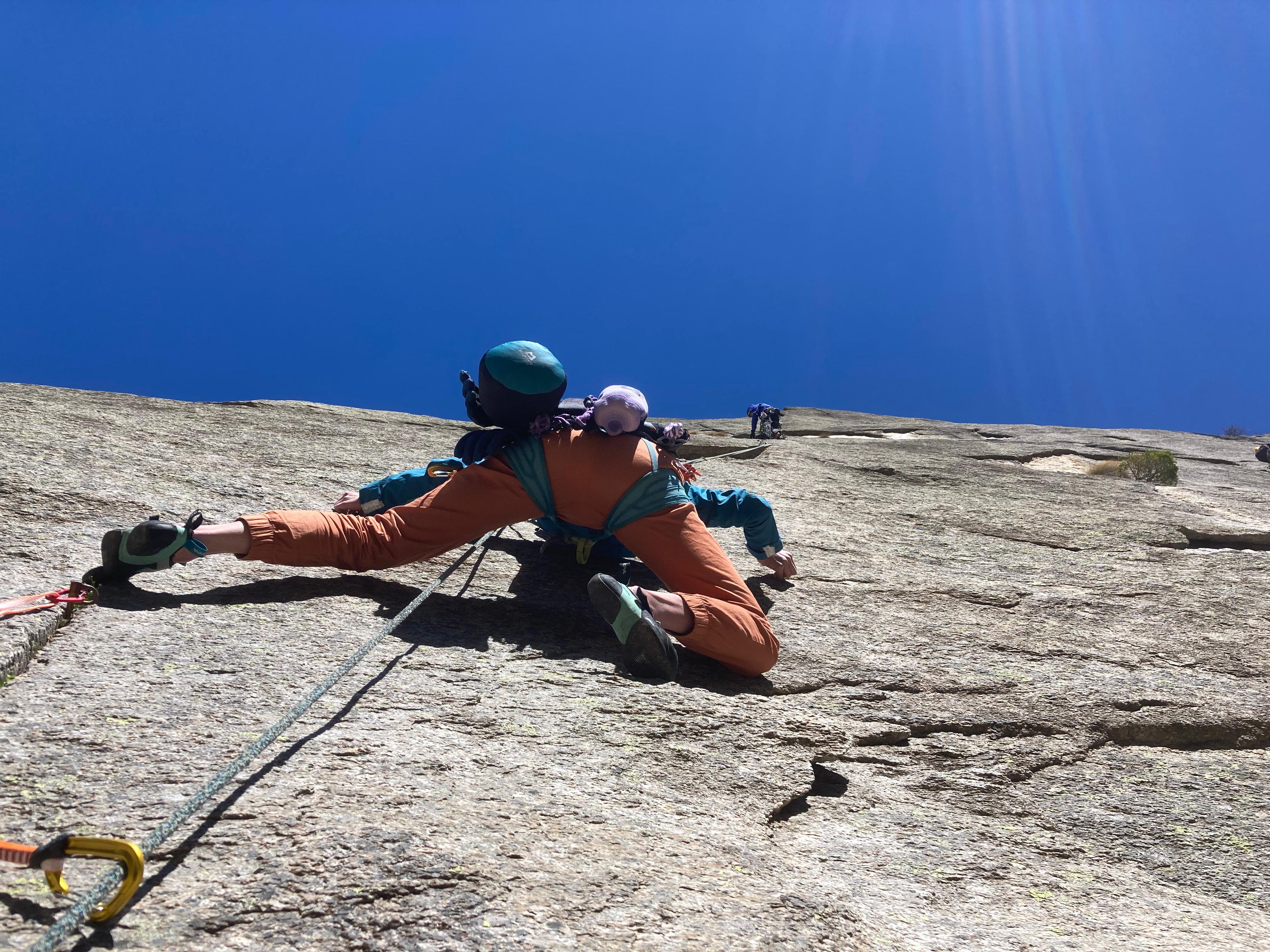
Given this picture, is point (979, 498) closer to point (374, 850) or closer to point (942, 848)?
point (942, 848)

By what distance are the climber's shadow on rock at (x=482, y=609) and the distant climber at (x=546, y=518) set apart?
117 mm

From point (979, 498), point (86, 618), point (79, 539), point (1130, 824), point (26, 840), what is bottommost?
point (26, 840)

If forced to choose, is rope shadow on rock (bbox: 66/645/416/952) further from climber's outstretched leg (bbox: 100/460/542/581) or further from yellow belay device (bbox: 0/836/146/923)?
climber's outstretched leg (bbox: 100/460/542/581)

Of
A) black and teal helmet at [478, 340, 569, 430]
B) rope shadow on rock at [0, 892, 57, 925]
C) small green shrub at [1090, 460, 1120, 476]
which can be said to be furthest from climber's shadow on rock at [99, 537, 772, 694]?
small green shrub at [1090, 460, 1120, 476]

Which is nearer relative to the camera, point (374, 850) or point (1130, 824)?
point (374, 850)

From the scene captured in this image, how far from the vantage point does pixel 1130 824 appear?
2604 mm

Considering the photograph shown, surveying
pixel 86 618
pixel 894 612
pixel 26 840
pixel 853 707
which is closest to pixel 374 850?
pixel 26 840

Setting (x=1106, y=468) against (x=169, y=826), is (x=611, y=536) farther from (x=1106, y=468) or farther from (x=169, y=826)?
(x=1106, y=468)

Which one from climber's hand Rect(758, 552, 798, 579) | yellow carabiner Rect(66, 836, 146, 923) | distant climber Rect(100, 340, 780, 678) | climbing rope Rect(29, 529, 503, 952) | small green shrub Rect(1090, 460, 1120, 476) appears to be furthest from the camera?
small green shrub Rect(1090, 460, 1120, 476)

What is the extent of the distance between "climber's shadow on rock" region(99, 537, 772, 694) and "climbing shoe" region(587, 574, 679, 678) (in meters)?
0.19

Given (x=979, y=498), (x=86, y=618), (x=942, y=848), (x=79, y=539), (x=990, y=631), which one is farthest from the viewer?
(x=979, y=498)

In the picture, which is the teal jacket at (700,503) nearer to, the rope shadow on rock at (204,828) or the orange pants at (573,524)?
the orange pants at (573,524)

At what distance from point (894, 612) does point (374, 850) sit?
2.98m

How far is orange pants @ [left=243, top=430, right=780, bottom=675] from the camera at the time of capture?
2910 mm
